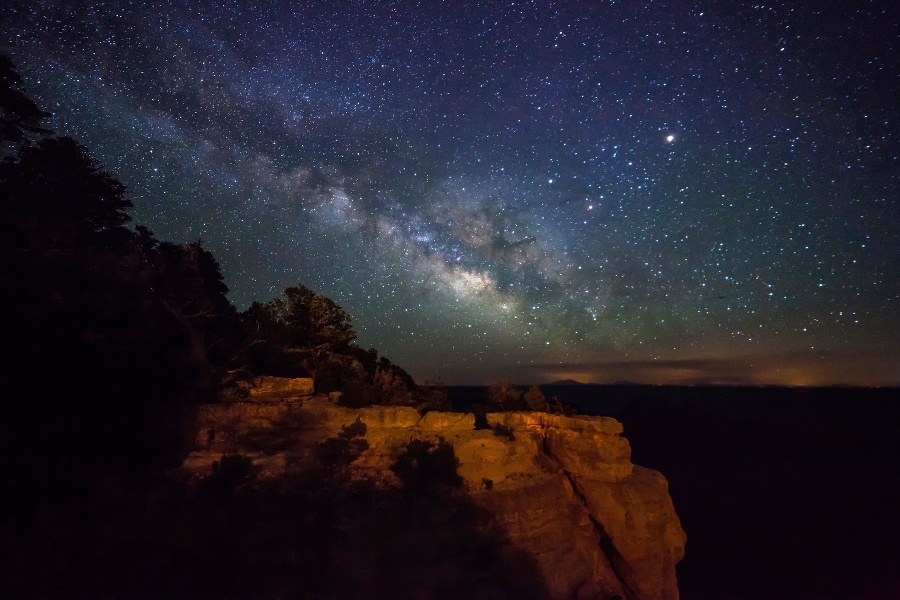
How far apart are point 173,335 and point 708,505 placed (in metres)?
55.3

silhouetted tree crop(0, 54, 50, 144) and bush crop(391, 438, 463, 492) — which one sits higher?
silhouetted tree crop(0, 54, 50, 144)

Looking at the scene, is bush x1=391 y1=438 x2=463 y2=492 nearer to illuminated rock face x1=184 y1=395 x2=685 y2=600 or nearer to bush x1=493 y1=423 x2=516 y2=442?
illuminated rock face x1=184 y1=395 x2=685 y2=600

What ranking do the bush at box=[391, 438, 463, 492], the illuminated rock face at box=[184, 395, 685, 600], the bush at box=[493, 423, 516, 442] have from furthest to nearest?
the bush at box=[493, 423, 516, 442] → the bush at box=[391, 438, 463, 492] → the illuminated rock face at box=[184, 395, 685, 600]

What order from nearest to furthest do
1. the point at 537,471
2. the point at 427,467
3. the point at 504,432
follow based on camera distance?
the point at 427,467, the point at 537,471, the point at 504,432

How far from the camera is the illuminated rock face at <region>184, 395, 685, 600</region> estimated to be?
12952 millimetres

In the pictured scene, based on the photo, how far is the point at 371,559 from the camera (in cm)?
1148

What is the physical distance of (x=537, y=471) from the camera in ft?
49.2

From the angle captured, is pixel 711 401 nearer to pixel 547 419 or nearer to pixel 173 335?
Answer: pixel 547 419

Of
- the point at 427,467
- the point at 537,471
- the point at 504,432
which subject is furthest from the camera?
the point at 504,432


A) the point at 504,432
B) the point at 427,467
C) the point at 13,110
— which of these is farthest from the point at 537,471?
the point at 13,110

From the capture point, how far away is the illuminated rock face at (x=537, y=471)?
42.5ft

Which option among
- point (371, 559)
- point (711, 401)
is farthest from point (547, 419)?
point (711, 401)

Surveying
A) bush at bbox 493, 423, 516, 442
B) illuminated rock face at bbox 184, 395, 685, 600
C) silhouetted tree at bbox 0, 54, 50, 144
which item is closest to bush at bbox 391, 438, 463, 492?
illuminated rock face at bbox 184, 395, 685, 600

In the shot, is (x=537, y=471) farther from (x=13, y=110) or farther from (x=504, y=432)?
(x=13, y=110)
